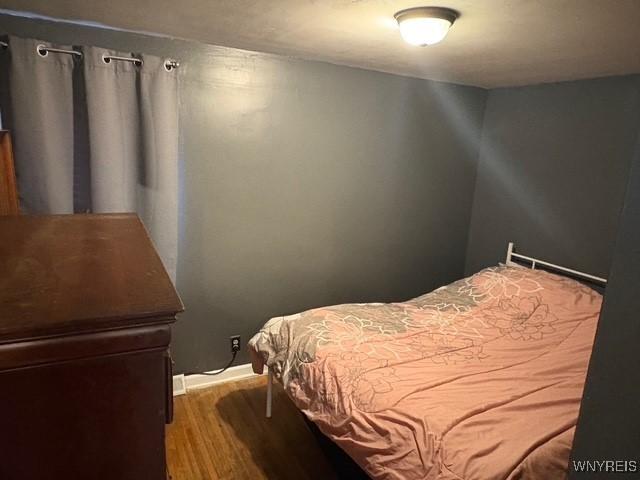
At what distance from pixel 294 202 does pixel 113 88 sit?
1.22 meters

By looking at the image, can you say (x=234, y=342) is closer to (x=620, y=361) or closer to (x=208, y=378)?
(x=208, y=378)

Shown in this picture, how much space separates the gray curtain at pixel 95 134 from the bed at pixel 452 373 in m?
1.02

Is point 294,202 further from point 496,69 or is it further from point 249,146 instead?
point 496,69

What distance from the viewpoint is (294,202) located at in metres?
2.80

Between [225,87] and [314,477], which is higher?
[225,87]

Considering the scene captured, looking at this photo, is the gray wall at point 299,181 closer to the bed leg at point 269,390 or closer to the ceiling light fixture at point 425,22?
the bed leg at point 269,390

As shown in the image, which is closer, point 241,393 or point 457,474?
point 457,474

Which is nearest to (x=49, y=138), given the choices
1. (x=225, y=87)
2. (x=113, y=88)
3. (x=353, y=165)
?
(x=113, y=88)

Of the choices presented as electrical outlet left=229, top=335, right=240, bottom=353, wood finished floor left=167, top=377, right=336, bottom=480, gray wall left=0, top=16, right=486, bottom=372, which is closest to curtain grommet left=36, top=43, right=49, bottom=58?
gray wall left=0, top=16, right=486, bottom=372

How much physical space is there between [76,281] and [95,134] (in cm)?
170

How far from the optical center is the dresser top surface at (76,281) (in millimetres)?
549

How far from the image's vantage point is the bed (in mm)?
1422

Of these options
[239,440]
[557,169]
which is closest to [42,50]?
[239,440]

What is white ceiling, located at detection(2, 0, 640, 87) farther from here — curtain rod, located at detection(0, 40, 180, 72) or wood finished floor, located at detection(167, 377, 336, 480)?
wood finished floor, located at detection(167, 377, 336, 480)
